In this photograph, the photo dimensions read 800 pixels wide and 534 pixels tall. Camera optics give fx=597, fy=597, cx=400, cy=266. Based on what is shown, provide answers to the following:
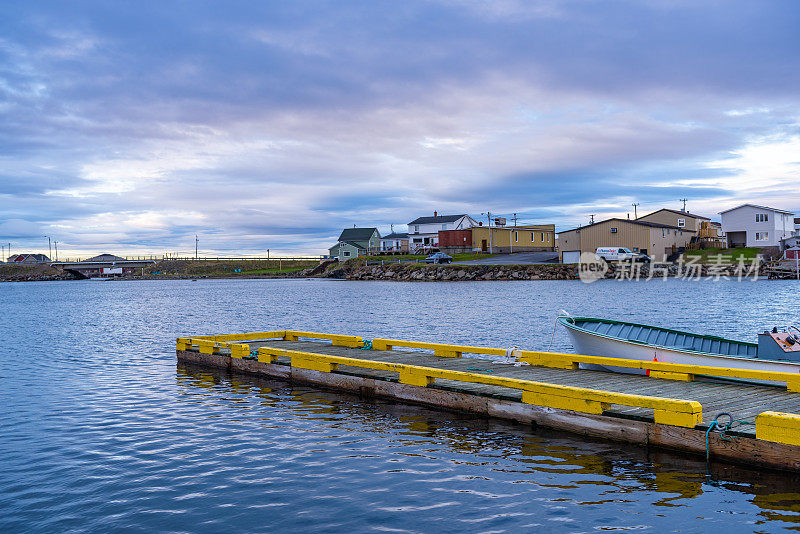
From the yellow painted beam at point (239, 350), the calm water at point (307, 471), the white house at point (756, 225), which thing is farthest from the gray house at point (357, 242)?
the calm water at point (307, 471)

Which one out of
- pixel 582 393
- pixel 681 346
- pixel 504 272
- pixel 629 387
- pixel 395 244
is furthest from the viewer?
pixel 395 244

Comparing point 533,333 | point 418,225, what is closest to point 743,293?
point 533,333

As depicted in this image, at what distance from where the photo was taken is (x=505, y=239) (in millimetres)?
114188

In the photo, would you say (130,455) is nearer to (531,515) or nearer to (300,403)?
(300,403)

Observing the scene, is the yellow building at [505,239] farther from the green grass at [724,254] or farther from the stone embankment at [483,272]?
the green grass at [724,254]

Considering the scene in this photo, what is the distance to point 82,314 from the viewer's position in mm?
55438

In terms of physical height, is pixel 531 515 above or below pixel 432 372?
below

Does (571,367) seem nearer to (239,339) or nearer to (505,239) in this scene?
(239,339)

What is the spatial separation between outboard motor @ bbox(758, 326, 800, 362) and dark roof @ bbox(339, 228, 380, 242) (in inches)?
4959

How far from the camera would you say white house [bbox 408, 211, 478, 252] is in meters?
121

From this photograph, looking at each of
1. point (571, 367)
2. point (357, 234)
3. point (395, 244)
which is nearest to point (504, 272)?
point (395, 244)

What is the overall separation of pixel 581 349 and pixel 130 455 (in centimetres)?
1308

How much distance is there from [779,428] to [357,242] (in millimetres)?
134253

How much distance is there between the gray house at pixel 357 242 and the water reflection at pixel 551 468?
124269mm
